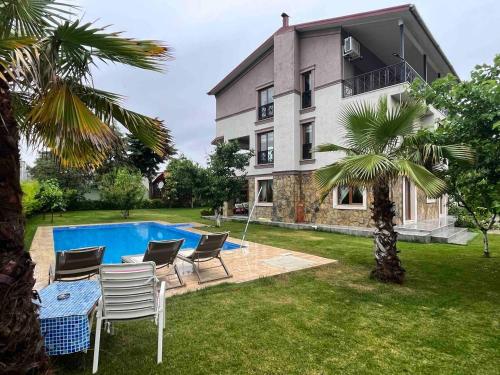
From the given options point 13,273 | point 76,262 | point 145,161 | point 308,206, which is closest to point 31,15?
point 13,273

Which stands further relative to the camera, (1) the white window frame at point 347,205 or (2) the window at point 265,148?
(2) the window at point 265,148

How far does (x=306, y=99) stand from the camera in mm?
18031

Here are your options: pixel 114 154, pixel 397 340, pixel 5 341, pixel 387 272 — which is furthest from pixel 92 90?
pixel 387 272

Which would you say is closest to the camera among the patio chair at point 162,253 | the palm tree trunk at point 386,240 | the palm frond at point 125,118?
the palm frond at point 125,118

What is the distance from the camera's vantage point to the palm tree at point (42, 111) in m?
2.33

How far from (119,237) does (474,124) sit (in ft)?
50.4

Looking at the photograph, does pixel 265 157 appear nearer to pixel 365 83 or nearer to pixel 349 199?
pixel 349 199

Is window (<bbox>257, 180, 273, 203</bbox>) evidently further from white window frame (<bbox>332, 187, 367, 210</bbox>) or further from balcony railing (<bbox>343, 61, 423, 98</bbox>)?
balcony railing (<bbox>343, 61, 423, 98</bbox>)

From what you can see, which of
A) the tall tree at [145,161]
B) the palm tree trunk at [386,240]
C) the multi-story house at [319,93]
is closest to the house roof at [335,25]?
the multi-story house at [319,93]

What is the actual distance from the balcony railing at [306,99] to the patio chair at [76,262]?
14775 millimetres

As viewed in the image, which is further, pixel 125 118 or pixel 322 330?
pixel 322 330

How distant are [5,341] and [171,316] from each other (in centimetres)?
281

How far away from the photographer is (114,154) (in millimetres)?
3266

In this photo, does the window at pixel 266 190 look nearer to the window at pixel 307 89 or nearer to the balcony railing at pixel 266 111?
the balcony railing at pixel 266 111
